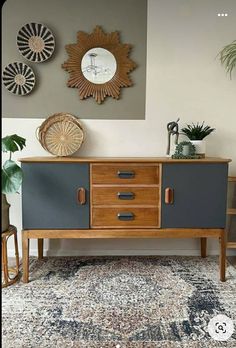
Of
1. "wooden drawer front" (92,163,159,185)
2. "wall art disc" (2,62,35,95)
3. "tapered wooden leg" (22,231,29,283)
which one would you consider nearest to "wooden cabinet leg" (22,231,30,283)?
"tapered wooden leg" (22,231,29,283)

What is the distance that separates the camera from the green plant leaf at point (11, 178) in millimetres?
1897

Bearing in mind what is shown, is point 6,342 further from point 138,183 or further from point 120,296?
point 138,183

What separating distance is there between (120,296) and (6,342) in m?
0.75

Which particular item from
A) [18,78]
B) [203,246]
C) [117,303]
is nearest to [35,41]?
[18,78]

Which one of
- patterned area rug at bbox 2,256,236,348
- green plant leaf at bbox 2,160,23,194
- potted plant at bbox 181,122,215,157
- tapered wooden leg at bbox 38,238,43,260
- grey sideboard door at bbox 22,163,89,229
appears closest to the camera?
patterned area rug at bbox 2,256,236,348

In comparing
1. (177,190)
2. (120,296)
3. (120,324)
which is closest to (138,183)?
(177,190)

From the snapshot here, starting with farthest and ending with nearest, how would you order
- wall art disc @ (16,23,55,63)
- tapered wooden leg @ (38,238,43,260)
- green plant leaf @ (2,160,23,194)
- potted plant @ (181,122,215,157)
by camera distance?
tapered wooden leg @ (38,238,43,260) < wall art disc @ (16,23,55,63) < potted plant @ (181,122,215,157) < green plant leaf @ (2,160,23,194)

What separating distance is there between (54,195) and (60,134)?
64cm

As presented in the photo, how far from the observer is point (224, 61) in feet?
8.41

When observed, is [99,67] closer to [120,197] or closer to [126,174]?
[126,174]

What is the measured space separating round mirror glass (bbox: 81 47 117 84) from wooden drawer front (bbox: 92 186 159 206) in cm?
101

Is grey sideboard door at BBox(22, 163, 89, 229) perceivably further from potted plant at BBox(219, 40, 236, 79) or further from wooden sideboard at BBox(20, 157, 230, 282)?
potted plant at BBox(219, 40, 236, 79)

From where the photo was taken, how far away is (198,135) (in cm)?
241

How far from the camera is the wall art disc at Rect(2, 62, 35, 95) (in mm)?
2482
